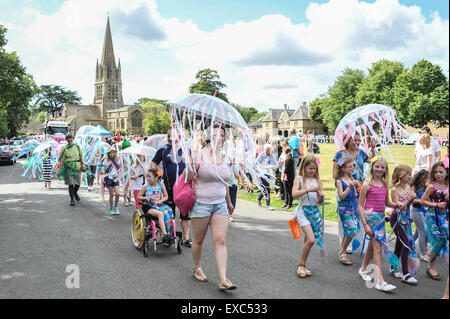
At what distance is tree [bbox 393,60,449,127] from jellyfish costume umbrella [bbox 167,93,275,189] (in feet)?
175

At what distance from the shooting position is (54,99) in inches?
5226

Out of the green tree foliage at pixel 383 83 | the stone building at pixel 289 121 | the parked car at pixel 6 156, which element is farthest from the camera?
the stone building at pixel 289 121

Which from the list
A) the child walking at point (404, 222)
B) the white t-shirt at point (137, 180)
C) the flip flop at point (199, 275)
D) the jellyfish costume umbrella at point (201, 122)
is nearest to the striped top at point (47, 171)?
the white t-shirt at point (137, 180)

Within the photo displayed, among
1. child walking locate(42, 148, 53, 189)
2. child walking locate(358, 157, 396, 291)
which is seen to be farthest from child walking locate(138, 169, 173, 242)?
child walking locate(42, 148, 53, 189)

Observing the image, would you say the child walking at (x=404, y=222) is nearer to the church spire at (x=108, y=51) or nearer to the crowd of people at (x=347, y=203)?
the crowd of people at (x=347, y=203)

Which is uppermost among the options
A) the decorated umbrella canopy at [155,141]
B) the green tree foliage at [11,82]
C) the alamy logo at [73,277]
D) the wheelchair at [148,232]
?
the green tree foliage at [11,82]

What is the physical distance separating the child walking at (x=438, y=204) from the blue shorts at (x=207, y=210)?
2616mm

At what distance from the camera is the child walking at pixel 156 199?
6035mm

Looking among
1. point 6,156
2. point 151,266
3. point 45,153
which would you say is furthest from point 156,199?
point 6,156

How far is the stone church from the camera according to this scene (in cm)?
12431

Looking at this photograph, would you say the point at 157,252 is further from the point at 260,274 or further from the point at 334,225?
the point at 334,225

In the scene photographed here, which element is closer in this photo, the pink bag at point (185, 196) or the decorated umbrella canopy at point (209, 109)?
the decorated umbrella canopy at point (209, 109)
